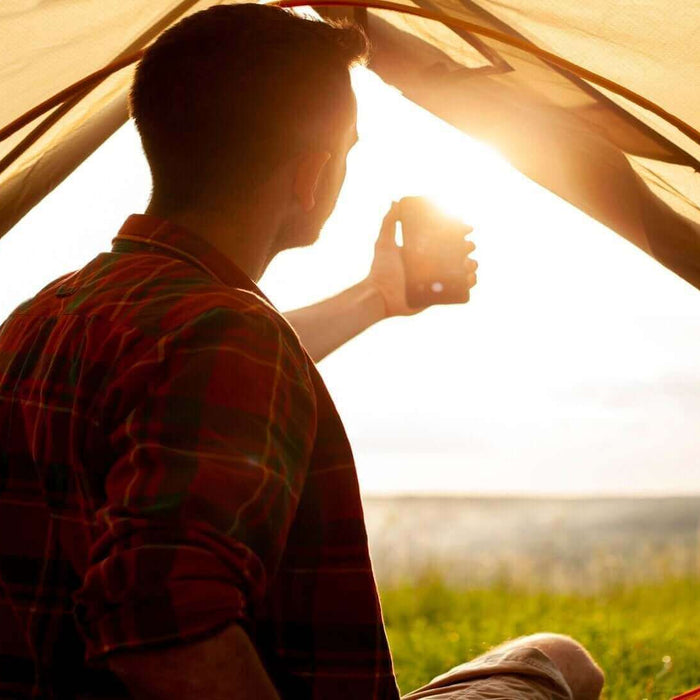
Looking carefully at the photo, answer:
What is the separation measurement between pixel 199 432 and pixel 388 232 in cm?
129

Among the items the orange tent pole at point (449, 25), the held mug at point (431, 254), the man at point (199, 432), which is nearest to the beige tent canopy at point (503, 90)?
the orange tent pole at point (449, 25)

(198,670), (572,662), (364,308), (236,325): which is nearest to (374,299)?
(364,308)

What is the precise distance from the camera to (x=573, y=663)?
6.15 feet

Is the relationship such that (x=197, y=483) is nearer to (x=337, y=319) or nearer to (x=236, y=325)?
(x=236, y=325)

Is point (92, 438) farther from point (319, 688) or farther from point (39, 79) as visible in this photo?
point (39, 79)

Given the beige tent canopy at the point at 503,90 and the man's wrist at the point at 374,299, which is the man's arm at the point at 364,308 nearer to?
the man's wrist at the point at 374,299

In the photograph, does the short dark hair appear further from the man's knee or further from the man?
the man's knee

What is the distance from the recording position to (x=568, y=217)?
8.30 ft

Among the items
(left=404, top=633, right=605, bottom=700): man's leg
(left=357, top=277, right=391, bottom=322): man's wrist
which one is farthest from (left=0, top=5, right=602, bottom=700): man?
(left=357, top=277, right=391, bottom=322): man's wrist

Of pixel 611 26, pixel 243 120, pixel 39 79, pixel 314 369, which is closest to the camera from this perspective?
pixel 314 369

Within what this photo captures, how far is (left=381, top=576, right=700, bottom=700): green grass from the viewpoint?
301 cm

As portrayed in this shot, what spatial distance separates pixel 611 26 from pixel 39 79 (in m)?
1.07

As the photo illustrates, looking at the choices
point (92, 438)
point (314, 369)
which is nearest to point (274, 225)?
point (314, 369)

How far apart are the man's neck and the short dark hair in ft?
Answer: 0.08
